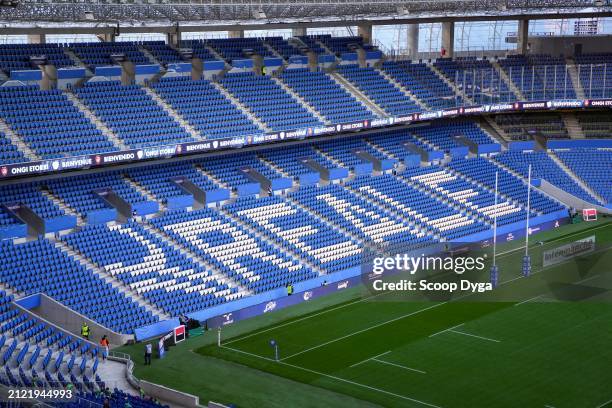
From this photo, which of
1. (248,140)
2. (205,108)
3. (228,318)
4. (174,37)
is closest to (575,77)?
(248,140)

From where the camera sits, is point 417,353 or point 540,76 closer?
point 417,353

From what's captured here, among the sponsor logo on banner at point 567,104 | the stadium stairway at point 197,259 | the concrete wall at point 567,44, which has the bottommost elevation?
the stadium stairway at point 197,259

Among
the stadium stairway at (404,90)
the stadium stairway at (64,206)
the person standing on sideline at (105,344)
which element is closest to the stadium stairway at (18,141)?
the stadium stairway at (64,206)

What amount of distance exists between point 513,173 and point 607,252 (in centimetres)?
1139

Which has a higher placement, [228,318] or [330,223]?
[330,223]

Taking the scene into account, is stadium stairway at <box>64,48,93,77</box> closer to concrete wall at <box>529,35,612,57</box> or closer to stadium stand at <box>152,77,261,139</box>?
stadium stand at <box>152,77,261,139</box>

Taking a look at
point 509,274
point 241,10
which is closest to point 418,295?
point 509,274

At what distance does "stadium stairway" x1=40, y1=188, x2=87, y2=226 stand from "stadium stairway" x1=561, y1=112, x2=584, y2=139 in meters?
34.7

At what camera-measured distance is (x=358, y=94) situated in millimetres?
54812

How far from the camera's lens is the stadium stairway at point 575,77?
198ft

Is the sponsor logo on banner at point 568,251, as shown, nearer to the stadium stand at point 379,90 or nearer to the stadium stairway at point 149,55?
the stadium stand at point 379,90

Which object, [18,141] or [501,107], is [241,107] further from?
[501,107]

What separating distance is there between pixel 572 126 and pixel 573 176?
195 inches

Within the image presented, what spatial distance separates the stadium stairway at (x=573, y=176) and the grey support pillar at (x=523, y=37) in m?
8.32
